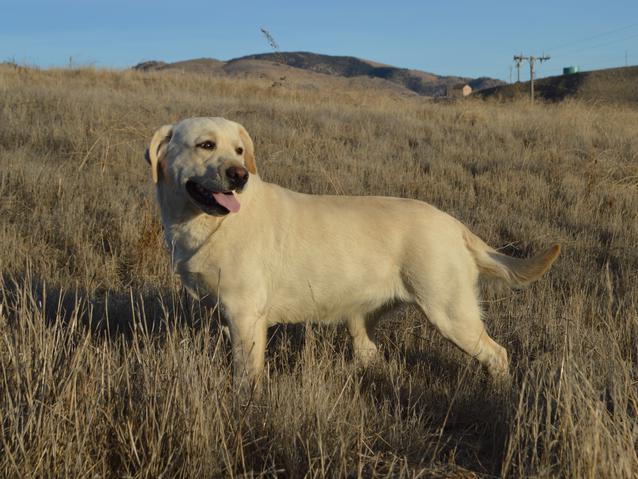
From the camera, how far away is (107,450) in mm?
2205

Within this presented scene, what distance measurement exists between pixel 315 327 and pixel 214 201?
1556 mm

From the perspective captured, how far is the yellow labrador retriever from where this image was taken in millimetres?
3439

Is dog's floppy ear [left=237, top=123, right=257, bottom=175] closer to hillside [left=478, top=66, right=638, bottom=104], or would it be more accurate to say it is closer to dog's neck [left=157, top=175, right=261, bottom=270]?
dog's neck [left=157, top=175, right=261, bottom=270]

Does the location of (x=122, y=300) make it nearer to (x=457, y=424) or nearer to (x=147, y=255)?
(x=147, y=255)

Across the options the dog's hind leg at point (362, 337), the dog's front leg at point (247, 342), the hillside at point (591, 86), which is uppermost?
the hillside at point (591, 86)

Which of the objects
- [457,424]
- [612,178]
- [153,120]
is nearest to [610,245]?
[612,178]

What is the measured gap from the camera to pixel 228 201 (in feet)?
11.2

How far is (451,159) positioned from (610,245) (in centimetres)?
412

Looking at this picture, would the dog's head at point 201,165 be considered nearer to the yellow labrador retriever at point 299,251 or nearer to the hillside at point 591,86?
the yellow labrador retriever at point 299,251

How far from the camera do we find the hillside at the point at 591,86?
50.6 metres

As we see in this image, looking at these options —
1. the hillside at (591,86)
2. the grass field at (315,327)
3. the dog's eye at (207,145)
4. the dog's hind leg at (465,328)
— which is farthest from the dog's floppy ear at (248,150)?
the hillside at (591,86)

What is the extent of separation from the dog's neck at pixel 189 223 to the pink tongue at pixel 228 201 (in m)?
0.10

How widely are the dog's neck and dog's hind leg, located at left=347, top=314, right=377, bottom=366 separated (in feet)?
3.64

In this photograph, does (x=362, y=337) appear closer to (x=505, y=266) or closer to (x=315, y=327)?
(x=315, y=327)
